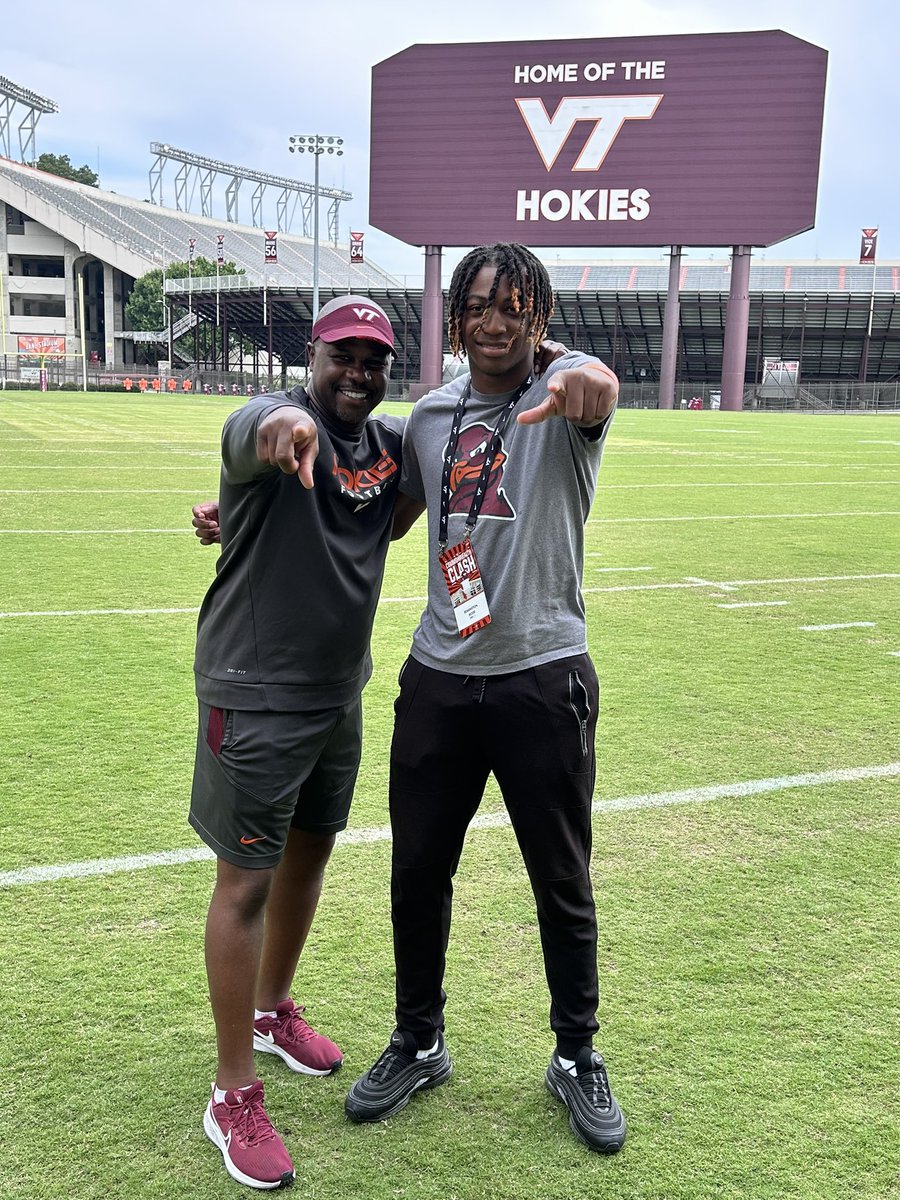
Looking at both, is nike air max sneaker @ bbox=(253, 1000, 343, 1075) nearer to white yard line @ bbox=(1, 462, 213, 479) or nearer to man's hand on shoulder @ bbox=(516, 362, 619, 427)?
man's hand on shoulder @ bbox=(516, 362, 619, 427)

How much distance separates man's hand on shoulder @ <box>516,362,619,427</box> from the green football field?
2.29 feet

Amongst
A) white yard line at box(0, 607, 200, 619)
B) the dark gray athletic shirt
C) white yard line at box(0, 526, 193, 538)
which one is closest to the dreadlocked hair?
the dark gray athletic shirt

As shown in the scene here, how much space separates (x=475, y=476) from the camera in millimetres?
2402

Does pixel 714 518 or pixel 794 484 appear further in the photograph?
pixel 794 484

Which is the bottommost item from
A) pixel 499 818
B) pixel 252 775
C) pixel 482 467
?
pixel 499 818

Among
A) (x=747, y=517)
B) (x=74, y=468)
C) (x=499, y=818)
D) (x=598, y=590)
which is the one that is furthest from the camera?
(x=74, y=468)

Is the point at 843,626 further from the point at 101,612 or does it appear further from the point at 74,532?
the point at 74,532

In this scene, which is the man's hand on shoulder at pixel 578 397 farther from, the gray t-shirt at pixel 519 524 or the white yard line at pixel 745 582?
the white yard line at pixel 745 582

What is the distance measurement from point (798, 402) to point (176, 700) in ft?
157

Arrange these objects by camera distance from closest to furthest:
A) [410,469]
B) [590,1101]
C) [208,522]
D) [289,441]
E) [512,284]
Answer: [289,441]
[512,284]
[590,1101]
[410,469]
[208,522]

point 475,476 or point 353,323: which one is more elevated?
point 353,323

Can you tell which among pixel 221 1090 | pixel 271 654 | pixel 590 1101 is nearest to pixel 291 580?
pixel 271 654

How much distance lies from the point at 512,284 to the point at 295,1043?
1876mm

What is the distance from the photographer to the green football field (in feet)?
7.74
